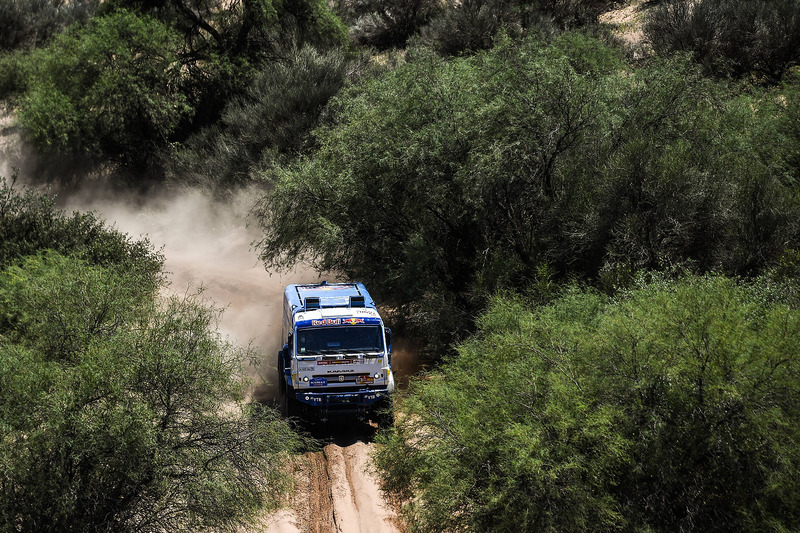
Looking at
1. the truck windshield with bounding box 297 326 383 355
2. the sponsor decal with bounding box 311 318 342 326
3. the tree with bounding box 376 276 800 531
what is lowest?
the truck windshield with bounding box 297 326 383 355

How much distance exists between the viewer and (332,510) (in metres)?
14.4

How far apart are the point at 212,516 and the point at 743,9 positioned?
2941cm

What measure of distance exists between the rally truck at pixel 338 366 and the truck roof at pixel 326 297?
0.28 m

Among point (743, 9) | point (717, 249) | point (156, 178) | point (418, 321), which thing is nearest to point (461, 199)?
point (418, 321)

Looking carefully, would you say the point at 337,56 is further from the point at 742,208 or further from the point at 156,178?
the point at 742,208

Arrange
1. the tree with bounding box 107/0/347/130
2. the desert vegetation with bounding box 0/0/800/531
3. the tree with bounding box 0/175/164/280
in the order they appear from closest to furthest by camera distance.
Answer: the desert vegetation with bounding box 0/0/800/531
the tree with bounding box 0/175/164/280
the tree with bounding box 107/0/347/130

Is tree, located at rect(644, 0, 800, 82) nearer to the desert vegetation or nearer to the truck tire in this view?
the desert vegetation

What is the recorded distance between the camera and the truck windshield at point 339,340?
16344 mm

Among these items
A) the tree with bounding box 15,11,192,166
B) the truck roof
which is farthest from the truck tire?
the tree with bounding box 15,11,192,166

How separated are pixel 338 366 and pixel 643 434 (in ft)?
25.2

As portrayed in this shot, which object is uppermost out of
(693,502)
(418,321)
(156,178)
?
(693,502)

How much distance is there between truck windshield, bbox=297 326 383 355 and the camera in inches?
643

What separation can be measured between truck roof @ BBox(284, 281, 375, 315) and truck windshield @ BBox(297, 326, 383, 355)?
824 millimetres

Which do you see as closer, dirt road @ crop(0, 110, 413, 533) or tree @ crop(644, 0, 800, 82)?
dirt road @ crop(0, 110, 413, 533)
